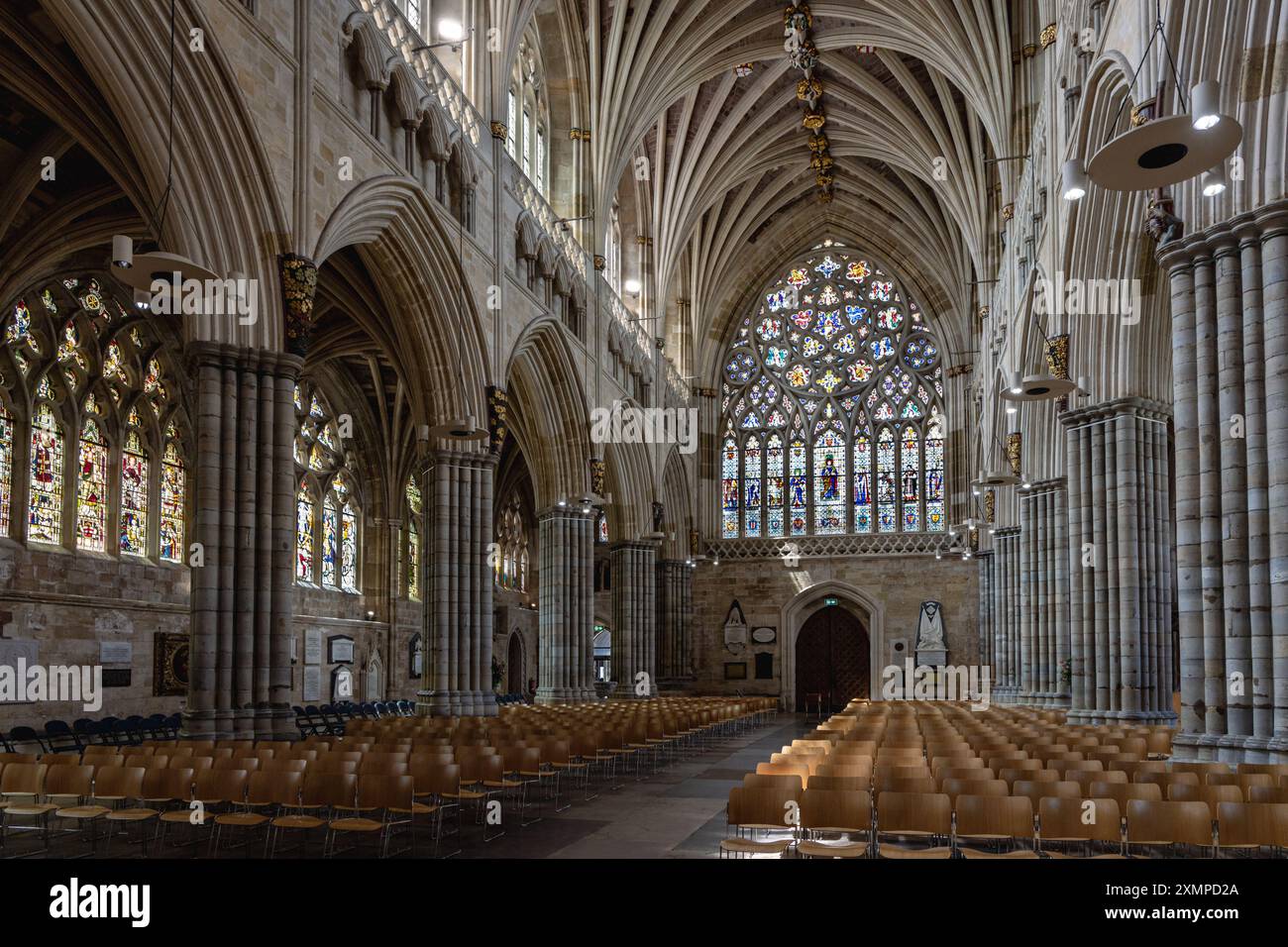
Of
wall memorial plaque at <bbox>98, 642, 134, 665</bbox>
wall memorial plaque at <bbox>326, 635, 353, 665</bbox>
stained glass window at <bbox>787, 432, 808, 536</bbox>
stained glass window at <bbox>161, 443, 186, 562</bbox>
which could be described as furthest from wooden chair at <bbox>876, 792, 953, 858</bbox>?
stained glass window at <bbox>787, 432, 808, 536</bbox>

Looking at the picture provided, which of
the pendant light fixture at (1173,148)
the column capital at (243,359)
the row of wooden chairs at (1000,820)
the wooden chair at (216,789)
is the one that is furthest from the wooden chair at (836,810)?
the column capital at (243,359)

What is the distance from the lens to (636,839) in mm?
10039

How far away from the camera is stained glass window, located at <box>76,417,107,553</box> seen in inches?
824

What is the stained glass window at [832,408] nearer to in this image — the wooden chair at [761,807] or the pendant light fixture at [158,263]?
the pendant light fixture at [158,263]

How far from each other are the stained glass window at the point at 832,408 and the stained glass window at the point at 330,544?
16.8 metres

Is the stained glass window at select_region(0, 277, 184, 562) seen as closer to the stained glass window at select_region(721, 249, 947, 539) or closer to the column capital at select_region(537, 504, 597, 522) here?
the column capital at select_region(537, 504, 597, 522)

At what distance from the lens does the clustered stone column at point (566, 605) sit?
2775cm

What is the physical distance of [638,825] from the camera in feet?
35.7

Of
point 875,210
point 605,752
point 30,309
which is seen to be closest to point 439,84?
point 30,309

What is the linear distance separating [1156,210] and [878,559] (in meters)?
29.7

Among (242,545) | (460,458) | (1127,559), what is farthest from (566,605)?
(242,545)

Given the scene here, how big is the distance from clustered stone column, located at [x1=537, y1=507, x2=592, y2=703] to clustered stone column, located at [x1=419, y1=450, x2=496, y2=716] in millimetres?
6943
